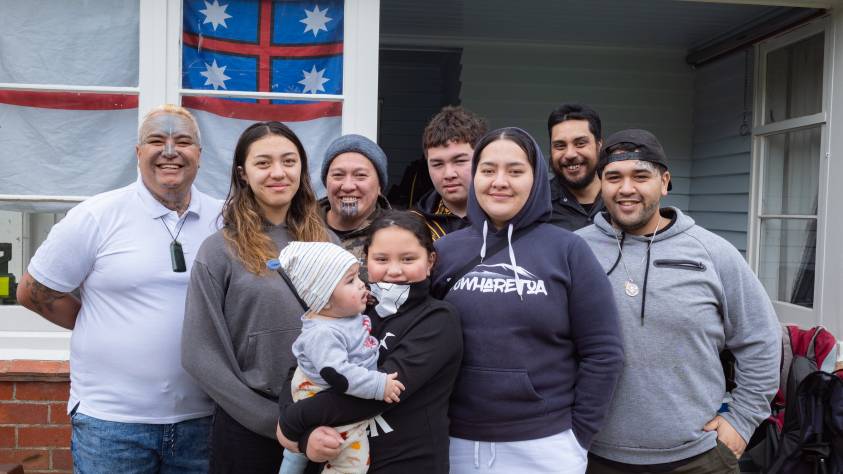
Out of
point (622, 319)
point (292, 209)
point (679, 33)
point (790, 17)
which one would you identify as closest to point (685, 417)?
point (622, 319)

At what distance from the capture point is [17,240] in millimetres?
3416

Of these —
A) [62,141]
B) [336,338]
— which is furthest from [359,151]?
[62,141]

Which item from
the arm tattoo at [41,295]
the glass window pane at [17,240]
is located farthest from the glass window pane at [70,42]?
the arm tattoo at [41,295]

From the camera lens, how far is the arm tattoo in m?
2.23

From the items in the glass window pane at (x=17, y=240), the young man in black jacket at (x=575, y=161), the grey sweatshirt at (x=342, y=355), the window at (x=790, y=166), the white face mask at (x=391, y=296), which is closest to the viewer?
the grey sweatshirt at (x=342, y=355)

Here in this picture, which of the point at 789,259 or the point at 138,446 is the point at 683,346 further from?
the point at 789,259

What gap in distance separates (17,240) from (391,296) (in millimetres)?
2334

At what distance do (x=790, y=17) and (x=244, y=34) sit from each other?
11.7 ft

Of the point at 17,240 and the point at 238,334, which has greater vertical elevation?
the point at 17,240

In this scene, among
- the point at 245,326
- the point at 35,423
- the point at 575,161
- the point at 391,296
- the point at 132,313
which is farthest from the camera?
the point at 35,423

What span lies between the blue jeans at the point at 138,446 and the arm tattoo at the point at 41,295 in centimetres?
35

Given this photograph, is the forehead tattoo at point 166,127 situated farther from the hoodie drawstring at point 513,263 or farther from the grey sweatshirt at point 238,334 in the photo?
the hoodie drawstring at point 513,263

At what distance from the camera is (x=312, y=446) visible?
187 centimetres

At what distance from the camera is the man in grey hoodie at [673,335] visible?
2143mm
